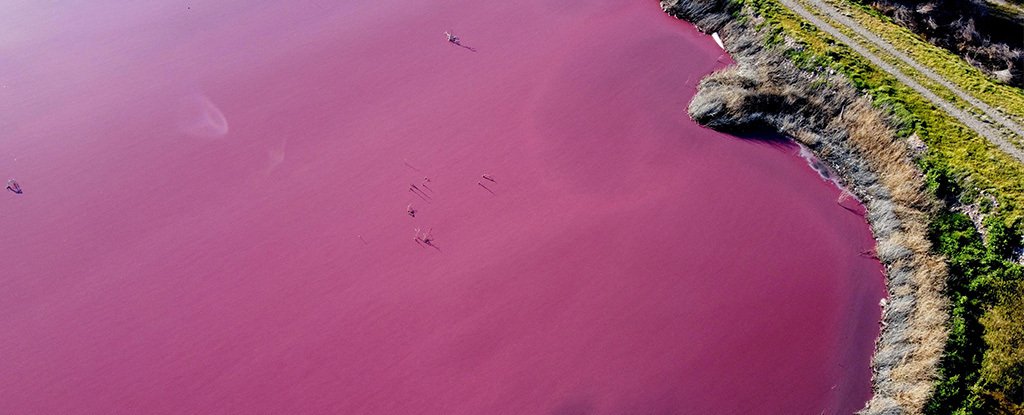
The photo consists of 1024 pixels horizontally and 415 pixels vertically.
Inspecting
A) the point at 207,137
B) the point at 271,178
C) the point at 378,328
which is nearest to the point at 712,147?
the point at 378,328

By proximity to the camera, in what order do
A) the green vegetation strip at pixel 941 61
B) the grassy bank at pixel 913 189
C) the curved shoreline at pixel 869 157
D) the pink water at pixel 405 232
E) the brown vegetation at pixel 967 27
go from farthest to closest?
1. the brown vegetation at pixel 967 27
2. the green vegetation strip at pixel 941 61
3. the pink water at pixel 405 232
4. the curved shoreline at pixel 869 157
5. the grassy bank at pixel 913 189

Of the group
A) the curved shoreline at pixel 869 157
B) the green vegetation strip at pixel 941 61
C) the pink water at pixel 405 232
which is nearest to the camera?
the curved shoreline at pixel 869 157

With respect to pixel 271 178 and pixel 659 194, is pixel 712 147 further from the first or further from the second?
pixel 271 178

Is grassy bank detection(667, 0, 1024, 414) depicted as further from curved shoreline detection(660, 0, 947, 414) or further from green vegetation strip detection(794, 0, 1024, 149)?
green vegetation strip detection(794, 0, 1024, 149)

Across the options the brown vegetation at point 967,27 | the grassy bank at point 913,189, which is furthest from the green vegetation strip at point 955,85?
the brown vegetation at point 967,27

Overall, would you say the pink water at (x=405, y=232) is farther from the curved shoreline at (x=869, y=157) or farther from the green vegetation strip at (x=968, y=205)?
the green vegetation strip at (x=968, y=205)
